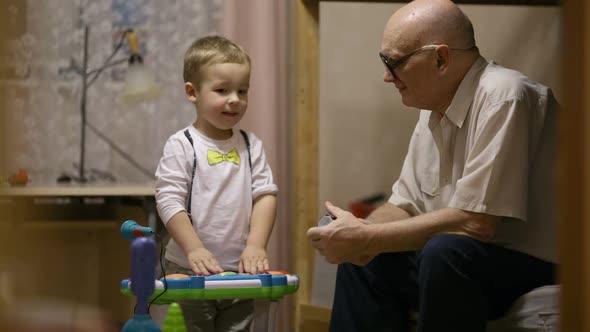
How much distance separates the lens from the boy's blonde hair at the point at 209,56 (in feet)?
5.74

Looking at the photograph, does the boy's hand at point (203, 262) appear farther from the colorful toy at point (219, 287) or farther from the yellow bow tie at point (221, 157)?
the yellow bow tie at point (221, 157)

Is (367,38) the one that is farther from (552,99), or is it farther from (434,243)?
(434,243)

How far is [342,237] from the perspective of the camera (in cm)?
155

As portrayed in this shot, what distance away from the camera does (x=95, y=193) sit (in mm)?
2072

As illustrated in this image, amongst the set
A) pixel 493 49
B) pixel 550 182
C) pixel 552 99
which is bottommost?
pixel 550 182

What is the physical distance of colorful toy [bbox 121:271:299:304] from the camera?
4.75ft

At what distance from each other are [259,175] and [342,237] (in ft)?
1.09

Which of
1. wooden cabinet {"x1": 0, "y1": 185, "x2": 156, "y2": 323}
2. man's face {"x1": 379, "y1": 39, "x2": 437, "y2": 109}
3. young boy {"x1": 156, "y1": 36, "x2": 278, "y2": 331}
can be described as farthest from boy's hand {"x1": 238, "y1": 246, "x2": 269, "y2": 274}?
man's face {"x1": 379, "y1": 39, "x2": 437, "y2": 109}

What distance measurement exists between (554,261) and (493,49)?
1.48 metres

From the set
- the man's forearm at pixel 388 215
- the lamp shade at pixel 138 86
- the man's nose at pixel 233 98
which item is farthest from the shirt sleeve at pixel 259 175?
the lamp shade at pixel 138 86

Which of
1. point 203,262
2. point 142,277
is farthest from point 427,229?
point 142,277

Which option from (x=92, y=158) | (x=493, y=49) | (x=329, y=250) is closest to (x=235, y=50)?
(x=329, y=250)

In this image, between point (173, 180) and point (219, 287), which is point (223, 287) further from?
point (173, 180)

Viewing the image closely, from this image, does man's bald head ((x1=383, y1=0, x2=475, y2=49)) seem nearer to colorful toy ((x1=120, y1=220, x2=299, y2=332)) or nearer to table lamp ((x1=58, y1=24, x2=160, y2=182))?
colorful toy ((x1=120, y1=220, x2=299, y2=332))
